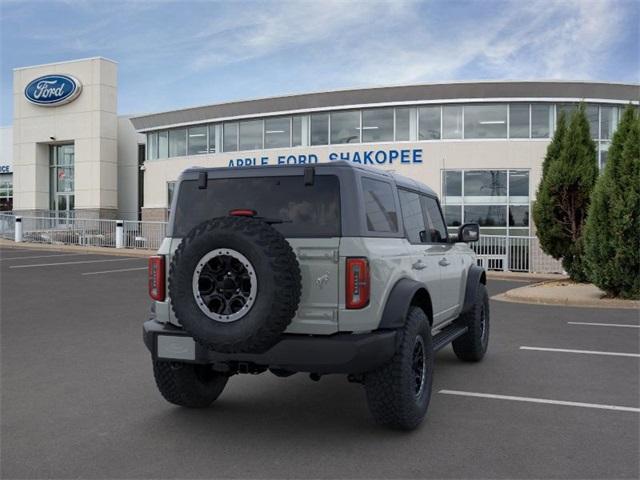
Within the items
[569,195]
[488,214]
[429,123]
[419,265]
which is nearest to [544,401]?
[419,265]

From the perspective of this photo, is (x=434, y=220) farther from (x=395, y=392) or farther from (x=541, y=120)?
(x=541, y=120)

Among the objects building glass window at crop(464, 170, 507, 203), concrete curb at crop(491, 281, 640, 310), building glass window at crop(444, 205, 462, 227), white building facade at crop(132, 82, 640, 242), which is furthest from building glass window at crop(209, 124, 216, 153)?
concrete curb at crop(491, 281, 640, 310)

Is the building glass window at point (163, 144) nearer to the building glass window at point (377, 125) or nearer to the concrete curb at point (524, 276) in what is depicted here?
the building glass window at point (377, 125)

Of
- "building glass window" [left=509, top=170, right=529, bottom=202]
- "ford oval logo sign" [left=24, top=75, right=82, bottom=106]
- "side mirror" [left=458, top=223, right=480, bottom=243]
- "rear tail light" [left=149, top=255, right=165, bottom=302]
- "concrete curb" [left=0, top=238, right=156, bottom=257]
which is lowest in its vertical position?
"concrete curb" [left=0, top=238, right=156, bottom=257]

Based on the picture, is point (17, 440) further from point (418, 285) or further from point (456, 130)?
point (456, 130)

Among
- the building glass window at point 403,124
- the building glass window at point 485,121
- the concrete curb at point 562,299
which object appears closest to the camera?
the concrete curb at point 562,299

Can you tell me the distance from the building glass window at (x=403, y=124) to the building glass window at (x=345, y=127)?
1.66 metres

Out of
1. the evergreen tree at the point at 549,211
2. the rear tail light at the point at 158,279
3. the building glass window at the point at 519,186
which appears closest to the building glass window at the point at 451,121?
the building glass window at the point at 519,186

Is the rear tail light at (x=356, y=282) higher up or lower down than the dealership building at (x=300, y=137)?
lower down

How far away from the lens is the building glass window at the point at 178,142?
31337 mm

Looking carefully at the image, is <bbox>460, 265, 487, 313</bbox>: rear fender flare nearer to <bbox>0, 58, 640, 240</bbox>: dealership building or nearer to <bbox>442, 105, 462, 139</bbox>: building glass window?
<bbox>0, 58, 640, 240</bbox>: dealership building

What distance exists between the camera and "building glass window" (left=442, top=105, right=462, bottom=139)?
24.7 metres

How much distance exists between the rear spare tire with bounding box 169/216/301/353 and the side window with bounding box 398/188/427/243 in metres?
1.42

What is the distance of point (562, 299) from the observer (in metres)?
12.6
